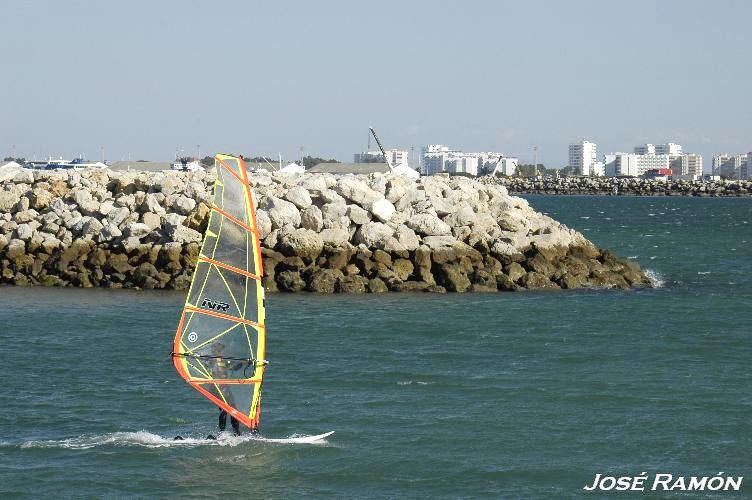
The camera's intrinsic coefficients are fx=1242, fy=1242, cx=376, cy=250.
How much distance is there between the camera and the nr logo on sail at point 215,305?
15.3m

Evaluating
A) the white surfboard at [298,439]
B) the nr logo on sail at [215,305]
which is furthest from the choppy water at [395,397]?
the nr logo on sail at [215,305]

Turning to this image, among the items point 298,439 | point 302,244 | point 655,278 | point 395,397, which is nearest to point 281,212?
point 302,244

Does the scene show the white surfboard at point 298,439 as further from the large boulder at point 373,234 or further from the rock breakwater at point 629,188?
the rock breakwater at point 629,188

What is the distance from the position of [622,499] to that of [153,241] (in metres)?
20.3

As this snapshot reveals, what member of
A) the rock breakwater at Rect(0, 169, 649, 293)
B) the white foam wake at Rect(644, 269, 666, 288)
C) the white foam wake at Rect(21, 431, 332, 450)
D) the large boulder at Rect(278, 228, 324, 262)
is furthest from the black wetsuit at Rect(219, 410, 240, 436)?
the white foam wake at Rect(644, 269, 666, 288)

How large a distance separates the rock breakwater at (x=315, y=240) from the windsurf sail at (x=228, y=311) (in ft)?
48.6

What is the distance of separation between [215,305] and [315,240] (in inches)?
636

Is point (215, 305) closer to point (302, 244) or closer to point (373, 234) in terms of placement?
point (302, 244)

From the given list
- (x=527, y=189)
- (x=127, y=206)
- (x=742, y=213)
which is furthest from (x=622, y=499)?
(x=527, y=189)

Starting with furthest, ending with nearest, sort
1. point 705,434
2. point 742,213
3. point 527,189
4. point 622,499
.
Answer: point 527,189 < point 742,213 < point 705,434 < point 622,499

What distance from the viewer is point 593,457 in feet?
51.7

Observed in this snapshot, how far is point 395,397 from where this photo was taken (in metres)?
19.0

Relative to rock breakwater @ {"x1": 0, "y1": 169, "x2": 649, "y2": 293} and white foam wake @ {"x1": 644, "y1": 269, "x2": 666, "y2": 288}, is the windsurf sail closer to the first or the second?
rock breakwater @ {"x1": 0, "y1": 169, "x2": 649, "y2": 293}

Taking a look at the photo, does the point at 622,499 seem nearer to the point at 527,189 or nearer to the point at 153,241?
the point at 153,241
